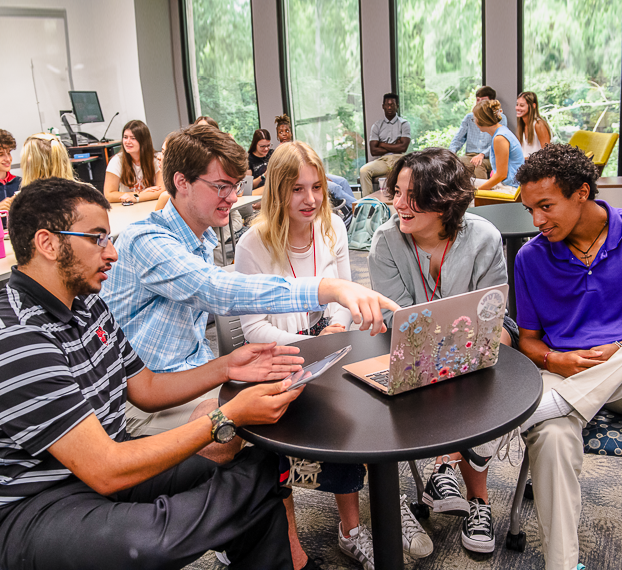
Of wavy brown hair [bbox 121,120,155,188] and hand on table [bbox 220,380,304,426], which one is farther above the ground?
wavy brown hair [bbox 121,120,155,188]

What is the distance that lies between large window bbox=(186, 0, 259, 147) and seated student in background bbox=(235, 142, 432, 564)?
7.41 metres

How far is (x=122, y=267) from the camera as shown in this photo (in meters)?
1.79

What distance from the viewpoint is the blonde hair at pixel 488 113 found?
188 inches

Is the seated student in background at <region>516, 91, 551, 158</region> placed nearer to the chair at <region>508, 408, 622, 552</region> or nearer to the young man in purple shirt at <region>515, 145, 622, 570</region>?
the young man in purple shirt at <region>515, 145, 622, 570</region>

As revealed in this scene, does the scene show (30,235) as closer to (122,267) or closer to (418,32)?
(122,267)

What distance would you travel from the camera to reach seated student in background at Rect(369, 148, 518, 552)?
194cm

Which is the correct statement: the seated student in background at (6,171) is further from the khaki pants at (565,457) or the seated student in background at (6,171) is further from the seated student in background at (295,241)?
the khaki pants at (565,457)

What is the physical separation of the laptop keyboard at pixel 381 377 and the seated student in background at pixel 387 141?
6768 mm

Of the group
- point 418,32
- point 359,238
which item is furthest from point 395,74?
point 359,238

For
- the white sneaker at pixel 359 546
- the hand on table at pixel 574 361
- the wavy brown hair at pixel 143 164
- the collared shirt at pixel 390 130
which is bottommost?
the white sneaker at pixel 359 546

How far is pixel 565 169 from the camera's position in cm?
177

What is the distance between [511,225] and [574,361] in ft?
4.43

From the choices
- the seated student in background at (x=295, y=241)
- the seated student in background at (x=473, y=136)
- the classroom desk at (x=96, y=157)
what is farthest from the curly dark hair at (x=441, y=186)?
the classroom desk at (x=96, y=157)

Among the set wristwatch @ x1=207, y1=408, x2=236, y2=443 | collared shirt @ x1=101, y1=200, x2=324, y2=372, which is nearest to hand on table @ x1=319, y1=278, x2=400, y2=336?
collared shirt @ x1=101, y1=200, x2=324, y2=372
